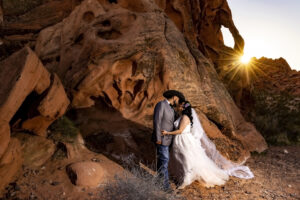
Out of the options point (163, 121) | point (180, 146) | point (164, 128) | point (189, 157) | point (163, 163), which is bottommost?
point (163, 163)

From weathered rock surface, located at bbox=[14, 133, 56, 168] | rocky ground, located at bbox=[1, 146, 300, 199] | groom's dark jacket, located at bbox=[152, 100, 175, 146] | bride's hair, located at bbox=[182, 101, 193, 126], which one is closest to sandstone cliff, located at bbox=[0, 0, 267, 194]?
weathered rock surface, located at bbox=[14, 133, 56, 168]

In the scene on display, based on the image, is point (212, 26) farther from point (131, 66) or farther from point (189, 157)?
point (189, 157)

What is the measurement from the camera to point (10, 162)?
352 centimetres

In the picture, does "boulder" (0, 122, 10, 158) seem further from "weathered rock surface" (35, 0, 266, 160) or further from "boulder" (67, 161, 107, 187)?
"weathered rock surface" (35, 0, 266, 160)

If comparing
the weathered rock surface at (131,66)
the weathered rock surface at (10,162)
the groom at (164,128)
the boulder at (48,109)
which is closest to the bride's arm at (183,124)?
the groom at (164,128)

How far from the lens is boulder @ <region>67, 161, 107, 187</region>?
3.58 meters

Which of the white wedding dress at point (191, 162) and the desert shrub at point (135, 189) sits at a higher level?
the white wedding dress at point (191, 162)

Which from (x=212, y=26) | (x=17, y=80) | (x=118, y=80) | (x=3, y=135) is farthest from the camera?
(x=212, y=26)

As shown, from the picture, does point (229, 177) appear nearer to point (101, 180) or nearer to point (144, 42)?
point (101, 180)

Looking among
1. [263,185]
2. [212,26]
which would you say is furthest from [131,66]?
Answer: [212,26]

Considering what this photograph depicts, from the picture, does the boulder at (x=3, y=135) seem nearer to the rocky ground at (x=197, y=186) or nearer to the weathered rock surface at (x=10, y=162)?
the weathered rock surface at (x=10, y=162)

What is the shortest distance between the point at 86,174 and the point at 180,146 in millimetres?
1803

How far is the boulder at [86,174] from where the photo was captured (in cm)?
358

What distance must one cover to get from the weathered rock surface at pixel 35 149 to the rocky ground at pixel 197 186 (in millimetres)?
158
